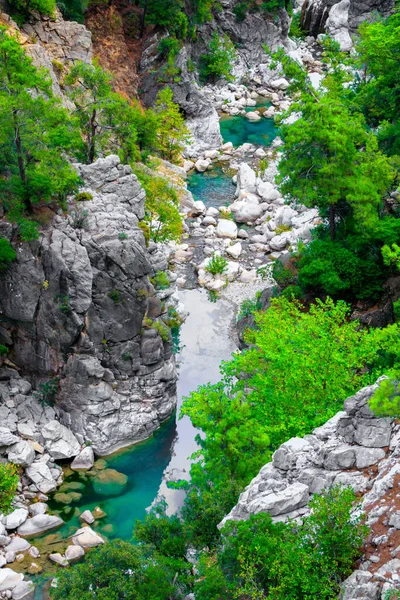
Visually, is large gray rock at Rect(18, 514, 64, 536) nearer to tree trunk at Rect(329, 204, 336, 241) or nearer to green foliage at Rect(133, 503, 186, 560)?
green foliage at Rect(133, 503, 186, 560)

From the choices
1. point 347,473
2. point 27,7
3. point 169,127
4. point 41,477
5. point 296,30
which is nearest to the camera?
point 347,473

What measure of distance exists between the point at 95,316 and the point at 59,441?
6.97 meters

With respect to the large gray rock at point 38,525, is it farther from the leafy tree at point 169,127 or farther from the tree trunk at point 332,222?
the leafy tree at point 169,127

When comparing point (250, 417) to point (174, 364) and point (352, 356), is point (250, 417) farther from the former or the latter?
point (174, 364)

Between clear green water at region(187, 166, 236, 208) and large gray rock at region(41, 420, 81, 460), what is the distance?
96.2 feet

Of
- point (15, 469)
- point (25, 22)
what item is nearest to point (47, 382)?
point (15, 469)

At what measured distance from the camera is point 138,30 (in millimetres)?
66562

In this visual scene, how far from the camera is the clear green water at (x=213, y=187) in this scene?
60.5 m

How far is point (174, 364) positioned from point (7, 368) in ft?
32.8

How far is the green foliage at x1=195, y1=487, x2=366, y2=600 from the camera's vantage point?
1812cm

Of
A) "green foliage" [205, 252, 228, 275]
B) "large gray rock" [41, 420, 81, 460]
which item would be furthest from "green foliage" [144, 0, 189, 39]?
"large gray rock" [41, 420, 81, 460]

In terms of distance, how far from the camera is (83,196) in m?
37.2

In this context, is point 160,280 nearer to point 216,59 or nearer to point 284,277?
point 284,277

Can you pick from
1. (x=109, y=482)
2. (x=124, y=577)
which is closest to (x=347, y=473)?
(x=124, y=577)
